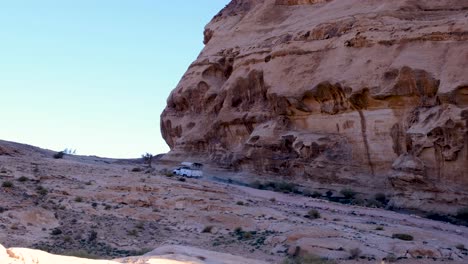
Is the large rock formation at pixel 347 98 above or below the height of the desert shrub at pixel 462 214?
above

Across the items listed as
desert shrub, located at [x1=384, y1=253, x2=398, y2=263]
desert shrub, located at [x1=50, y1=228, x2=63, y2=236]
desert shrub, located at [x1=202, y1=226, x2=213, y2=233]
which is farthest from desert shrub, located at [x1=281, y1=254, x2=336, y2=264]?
desert shrub, located at [x1=50, y1=228, x2=63, y2=236]

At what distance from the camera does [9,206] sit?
22500 millimetres

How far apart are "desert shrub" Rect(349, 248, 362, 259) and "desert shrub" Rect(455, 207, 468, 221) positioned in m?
8.91

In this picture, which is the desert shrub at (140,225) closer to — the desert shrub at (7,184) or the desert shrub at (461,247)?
the desert shrub at (7,184)

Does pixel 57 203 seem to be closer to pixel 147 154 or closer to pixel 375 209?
pixel 375 209

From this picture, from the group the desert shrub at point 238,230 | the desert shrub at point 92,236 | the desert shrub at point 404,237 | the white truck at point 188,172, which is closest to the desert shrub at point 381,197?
the desert shrub at point 404,237

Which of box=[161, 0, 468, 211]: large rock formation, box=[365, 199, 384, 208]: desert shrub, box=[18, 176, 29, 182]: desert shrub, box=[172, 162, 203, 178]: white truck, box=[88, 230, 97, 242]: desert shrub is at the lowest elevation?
box=[88, 230, 97, 242]: desert shrub

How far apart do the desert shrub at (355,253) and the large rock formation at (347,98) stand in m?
9.62

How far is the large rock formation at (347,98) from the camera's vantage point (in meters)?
29.1

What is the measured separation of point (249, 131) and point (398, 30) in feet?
35.3

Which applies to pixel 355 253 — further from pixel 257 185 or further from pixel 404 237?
pixel 257 185

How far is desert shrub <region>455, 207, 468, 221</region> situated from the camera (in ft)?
87.9

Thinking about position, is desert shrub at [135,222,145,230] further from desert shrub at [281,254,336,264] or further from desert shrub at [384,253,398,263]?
desert shrub at [384,253,398,263]

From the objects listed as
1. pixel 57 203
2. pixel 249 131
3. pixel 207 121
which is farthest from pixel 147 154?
pixel 57 203
